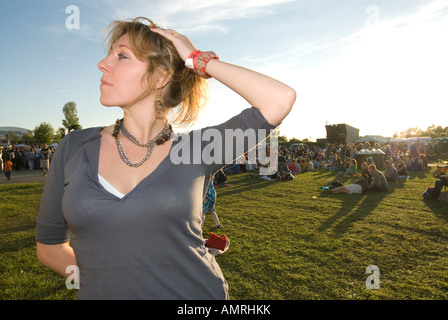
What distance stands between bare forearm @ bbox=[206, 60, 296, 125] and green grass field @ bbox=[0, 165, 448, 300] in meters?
3.75

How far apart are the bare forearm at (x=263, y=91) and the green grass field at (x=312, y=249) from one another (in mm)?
3748

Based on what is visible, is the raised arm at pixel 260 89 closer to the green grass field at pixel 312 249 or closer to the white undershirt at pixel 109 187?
the white undershirt at pixel 109 187

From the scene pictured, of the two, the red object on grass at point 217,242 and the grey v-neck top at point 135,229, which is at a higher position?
the grey v-neck top at point 135,229

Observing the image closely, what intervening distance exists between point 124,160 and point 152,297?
0.75m

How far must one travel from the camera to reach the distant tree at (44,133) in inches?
3565

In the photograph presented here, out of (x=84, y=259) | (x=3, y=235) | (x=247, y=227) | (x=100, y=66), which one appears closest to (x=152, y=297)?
(x=84, y=259)

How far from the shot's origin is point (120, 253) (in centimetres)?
133

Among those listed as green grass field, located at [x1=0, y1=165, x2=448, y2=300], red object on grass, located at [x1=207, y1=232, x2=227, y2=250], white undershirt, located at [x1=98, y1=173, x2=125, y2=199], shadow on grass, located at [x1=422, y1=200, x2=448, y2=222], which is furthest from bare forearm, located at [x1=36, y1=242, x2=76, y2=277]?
shadow on grass, located at [x1=422, y1=200, x2=448, y2=222]

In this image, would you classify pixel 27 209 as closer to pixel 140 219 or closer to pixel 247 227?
pixel 247 227

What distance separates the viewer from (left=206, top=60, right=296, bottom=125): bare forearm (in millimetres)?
1519

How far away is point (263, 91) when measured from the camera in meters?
1.52

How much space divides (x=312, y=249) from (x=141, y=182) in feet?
19.0

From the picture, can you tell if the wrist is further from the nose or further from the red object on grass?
the red object on grass

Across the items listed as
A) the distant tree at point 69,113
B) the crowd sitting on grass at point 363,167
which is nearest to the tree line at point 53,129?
the distant tree at point 69,113
